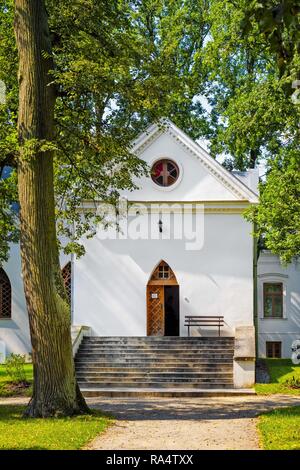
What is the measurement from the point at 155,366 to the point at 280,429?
1068cm

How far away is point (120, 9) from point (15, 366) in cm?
1057

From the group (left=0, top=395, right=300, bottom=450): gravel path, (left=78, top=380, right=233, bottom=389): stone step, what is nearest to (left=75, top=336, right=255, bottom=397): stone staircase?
Answer: (left=78, top=380, right=233, bottom=389): stone step

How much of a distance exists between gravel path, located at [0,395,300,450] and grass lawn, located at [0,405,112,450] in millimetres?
253

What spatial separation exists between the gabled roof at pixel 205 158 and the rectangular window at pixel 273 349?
458 inches

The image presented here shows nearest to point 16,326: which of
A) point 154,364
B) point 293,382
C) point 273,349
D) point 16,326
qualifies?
point 16,326

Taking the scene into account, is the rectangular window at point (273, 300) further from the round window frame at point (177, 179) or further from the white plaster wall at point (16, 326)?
the round window frame at point (177, 179)

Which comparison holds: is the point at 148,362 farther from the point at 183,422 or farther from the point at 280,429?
the point at 280,429

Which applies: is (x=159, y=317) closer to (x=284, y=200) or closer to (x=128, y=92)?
(x=284, y=200)

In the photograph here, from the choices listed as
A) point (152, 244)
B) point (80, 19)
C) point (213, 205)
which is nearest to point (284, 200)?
point (213, 205)

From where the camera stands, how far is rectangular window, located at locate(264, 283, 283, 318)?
1416 inches

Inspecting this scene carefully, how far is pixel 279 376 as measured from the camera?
Result: 22.3m

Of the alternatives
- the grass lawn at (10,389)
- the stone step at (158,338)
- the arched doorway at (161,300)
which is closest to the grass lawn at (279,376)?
the stone step at (158,338)

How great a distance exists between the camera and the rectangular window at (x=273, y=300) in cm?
3597

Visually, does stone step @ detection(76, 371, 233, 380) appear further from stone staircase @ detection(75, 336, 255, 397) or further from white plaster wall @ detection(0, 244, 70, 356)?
white plaster wall @ detection(0, 244, 70, 356)
